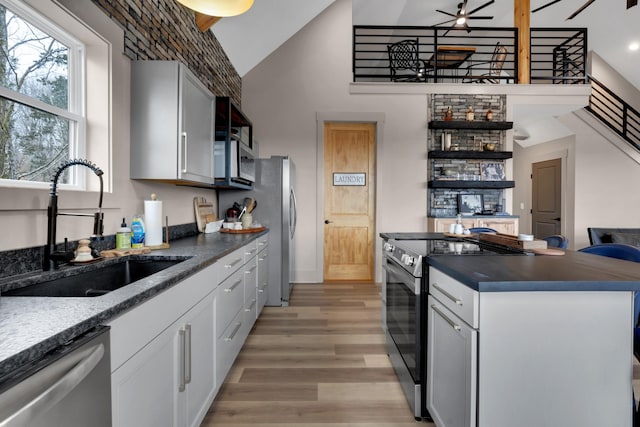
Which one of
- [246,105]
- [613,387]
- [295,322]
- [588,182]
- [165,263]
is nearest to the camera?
[613,387]

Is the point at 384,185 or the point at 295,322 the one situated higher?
the point at 384,185

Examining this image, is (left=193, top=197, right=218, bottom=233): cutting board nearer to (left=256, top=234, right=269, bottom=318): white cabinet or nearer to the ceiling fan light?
(left=256, top=234, right=269, bottom=318): white cabinet

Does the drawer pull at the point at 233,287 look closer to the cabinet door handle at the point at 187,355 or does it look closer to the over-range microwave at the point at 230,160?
the cabinet door handle at the point at 187,355

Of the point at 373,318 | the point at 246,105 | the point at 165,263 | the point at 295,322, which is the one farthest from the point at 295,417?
the point at 246,105

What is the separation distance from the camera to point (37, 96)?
1.56 m

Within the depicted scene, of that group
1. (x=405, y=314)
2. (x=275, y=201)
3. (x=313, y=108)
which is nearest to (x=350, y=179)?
(x=313, y=108)

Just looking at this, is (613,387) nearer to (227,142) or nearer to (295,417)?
(295,417)

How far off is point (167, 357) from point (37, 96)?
55.6 inches

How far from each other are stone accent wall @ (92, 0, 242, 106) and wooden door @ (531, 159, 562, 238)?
620 centimetres

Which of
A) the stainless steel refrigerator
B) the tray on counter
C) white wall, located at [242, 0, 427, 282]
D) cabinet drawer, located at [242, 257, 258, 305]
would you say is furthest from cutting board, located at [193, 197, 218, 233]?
white wall, located at [242, 0, 427, 282]

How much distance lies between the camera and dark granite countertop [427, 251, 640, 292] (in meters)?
1.18

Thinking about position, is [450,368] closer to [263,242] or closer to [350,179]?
[263,242]

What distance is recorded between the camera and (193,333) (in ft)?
4.96

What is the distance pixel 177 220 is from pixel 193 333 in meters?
1.57
